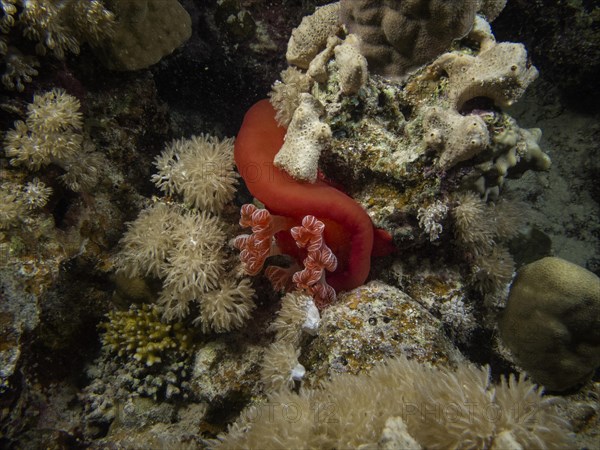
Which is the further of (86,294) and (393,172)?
(86,294)

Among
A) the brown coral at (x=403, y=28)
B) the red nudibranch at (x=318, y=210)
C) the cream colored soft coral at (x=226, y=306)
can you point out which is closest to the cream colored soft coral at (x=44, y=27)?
the red nudibranch at (x=318, y=210)

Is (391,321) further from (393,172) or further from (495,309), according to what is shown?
(495,309)

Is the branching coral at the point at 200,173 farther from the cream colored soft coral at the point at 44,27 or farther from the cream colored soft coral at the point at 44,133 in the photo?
the cream colored soft coral at the point at 44,27

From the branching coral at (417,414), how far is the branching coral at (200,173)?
1.71 m

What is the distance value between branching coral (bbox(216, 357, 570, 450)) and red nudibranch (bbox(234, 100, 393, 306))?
2.96 feet

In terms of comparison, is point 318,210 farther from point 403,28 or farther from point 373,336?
point 403,28

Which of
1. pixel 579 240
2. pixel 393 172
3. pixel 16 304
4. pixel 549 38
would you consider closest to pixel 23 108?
pixel 16 304

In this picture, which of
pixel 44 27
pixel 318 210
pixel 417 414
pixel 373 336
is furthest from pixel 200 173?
pixel 417 414

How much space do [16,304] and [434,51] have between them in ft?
12.0

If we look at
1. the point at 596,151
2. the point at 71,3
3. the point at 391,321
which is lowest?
the point at 391,321

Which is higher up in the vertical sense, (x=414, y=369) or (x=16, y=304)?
(x=414, y=369)

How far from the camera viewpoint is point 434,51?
289 cm

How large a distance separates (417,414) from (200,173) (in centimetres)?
238

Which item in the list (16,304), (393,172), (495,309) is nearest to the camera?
(16,304)
